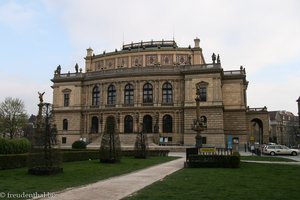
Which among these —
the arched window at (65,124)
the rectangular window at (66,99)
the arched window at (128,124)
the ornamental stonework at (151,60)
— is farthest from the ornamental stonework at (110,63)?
the arched window at (128,124)

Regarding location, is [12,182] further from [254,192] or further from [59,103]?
[59,103]

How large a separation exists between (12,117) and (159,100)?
1292 inches

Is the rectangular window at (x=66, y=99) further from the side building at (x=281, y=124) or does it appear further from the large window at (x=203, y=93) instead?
the side building at (x=281, y=124)

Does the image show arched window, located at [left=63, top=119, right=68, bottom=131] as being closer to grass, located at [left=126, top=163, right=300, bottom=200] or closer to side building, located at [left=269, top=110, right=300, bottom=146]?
grass, located at [left=126, top=163, right=300, bottom=200]

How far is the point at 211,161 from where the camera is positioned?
2583 cm

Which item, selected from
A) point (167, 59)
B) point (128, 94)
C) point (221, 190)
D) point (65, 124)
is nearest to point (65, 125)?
point (65, 124)

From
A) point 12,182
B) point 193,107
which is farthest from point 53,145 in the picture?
point 193,107

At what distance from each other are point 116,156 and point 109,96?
43750mm

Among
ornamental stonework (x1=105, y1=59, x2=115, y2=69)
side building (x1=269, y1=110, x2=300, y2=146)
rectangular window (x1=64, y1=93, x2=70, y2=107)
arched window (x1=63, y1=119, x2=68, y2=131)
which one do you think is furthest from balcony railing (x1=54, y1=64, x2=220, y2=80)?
side building (x1=269, y1=110, x2=300, y2=146)

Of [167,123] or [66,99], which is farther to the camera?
[66,99]

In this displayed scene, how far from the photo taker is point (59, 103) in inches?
2987

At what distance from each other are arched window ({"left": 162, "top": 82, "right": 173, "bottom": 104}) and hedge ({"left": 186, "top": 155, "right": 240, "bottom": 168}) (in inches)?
1694

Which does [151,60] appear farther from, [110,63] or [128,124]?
[128,124]

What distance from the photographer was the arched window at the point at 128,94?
230 feet
